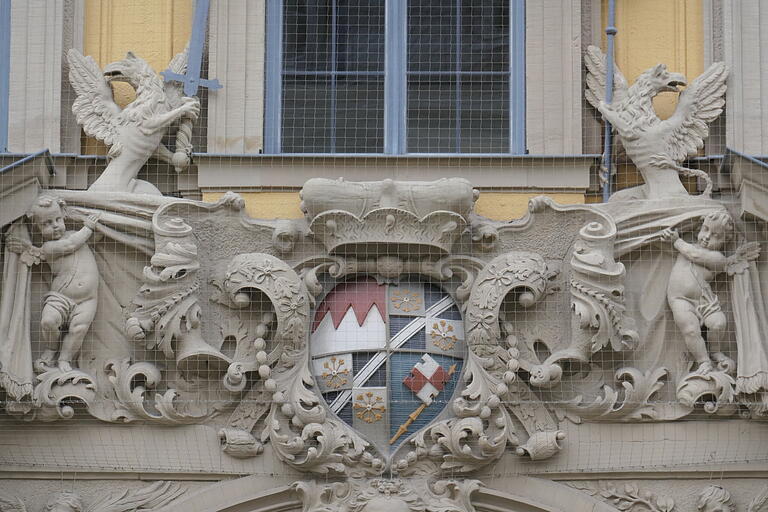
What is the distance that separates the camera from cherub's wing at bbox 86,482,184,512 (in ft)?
40.8

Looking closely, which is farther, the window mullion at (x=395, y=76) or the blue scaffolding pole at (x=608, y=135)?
the window mullion at (x=395, y=76)

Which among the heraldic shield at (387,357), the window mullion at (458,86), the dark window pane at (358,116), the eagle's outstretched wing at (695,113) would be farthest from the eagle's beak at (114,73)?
the eagle's outstretched wing at (695,113)

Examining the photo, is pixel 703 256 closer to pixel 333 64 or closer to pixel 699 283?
pixel 699 283

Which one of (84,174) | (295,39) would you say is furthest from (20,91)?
(295,39)

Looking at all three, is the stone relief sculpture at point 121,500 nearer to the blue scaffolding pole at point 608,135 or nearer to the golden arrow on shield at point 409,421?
the golden arrow on shield at point 409,421

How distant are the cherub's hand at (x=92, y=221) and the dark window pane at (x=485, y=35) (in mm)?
2446

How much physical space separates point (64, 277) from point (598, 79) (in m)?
3.46

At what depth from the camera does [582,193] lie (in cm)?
1300

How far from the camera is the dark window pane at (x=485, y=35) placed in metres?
13.3

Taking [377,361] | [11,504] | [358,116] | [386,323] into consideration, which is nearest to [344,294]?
[386,323]

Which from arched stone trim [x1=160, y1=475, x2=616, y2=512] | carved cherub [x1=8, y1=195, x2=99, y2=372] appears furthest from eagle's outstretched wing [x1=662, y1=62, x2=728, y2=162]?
carved cherub [x1=8, y1=195, x2=99, y2=372]

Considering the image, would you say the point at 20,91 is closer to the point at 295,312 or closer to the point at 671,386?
the point at 295,312

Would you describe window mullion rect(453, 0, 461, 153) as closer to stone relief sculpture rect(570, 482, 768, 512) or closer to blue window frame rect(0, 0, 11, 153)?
stone relief sculpture rect(570, 482, 768, 512)

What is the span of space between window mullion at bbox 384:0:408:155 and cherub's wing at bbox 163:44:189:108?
1241 mm
